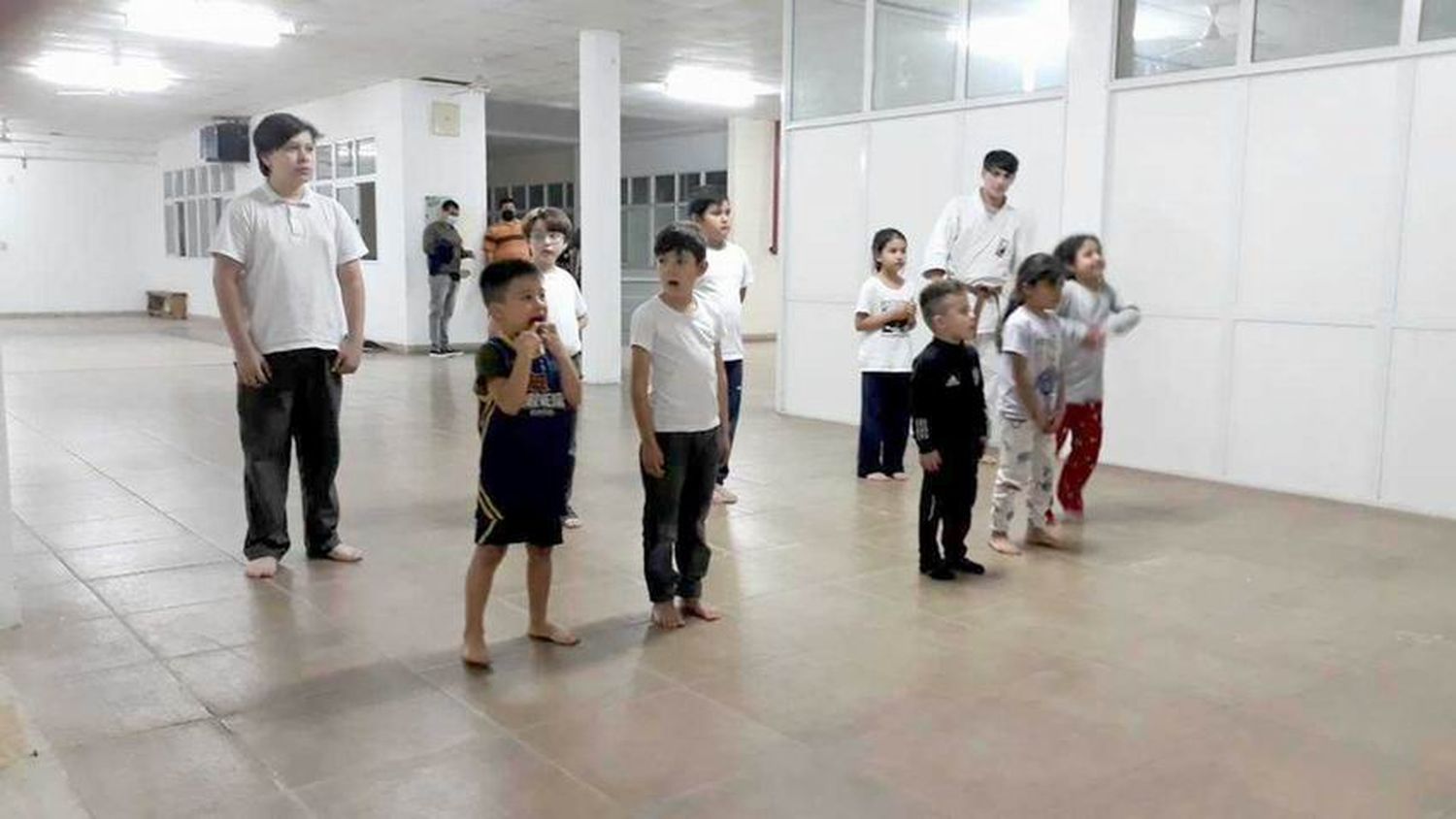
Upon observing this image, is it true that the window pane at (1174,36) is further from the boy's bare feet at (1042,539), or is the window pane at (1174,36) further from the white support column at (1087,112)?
the boy's bare feet at (1042,539)

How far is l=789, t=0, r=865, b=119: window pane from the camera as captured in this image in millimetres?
8008

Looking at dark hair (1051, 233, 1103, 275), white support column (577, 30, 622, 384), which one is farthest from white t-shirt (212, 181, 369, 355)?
white support column (577, 30, 622, 384)

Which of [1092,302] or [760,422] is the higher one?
[1092,302]

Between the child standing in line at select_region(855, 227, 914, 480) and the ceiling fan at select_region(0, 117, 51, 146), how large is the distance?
55.0 feet

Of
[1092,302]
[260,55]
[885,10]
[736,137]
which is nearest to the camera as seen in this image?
[1092,302]

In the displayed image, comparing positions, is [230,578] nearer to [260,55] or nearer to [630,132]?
[260,55]

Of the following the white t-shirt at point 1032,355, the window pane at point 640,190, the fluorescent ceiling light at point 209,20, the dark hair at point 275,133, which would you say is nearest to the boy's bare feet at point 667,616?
the white t-shirt at point 1032,355

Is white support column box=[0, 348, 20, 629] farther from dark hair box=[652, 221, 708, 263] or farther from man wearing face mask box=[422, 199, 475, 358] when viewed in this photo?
man wearing face mask box=[422, 199, 475, 358]

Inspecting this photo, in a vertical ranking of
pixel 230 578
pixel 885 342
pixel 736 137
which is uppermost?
pixel 736 137

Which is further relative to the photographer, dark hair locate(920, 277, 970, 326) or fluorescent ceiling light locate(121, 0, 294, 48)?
fluorescent ceiling light locate(121, 0, 294, 48)

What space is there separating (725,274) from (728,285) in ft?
0.17

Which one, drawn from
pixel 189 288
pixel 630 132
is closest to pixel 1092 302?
pixel 630 132

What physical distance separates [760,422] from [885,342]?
2.48 m

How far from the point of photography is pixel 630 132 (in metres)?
17.8
